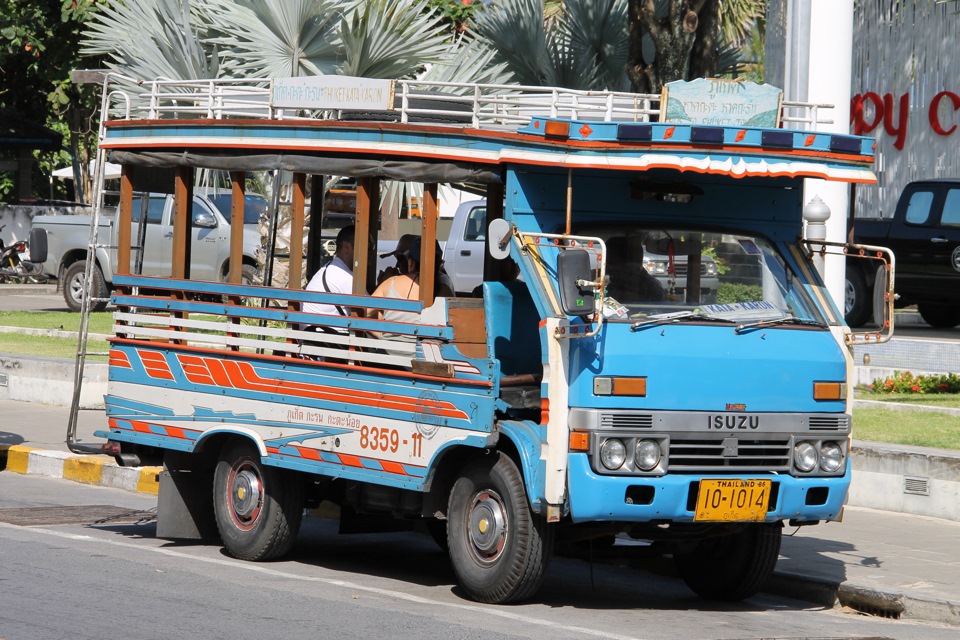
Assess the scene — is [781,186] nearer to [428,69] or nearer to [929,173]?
[428,69]

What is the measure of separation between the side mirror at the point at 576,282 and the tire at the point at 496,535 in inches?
39.6

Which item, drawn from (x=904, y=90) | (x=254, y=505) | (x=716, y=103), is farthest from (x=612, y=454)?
(x=904, y=90)

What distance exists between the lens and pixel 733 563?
27.7 ft

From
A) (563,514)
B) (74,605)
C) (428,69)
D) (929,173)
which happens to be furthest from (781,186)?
(929,173)

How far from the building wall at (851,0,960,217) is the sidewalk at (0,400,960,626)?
16212 mm

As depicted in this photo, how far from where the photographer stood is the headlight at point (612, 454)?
23.7ft

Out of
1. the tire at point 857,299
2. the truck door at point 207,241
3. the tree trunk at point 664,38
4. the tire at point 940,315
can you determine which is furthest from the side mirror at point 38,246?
the tire at point 940,315

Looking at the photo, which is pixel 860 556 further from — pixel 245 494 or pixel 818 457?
pixel 245 494

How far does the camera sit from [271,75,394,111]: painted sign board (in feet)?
27.8

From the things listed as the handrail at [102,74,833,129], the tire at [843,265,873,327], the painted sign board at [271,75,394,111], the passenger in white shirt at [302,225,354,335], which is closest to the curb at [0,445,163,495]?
the handrail at [102,74,833,129]

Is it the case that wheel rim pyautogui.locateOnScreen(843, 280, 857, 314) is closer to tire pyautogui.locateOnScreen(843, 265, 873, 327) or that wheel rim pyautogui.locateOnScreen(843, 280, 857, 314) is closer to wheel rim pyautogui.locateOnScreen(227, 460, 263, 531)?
tire pyautogui.locateOnScreen(843, 265, 873, 327)

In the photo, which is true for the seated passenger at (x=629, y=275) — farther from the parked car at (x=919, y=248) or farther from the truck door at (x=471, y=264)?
the parked car at (x=919, y=248)

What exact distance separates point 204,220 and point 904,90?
13399 mm

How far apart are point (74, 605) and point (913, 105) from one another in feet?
71.9
